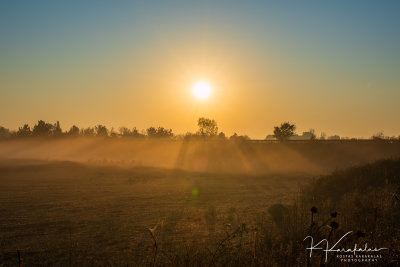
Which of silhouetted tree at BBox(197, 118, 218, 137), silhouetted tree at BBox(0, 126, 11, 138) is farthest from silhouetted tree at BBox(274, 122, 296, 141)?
silhouetted tree at BBox(0, 126, 11, 138)

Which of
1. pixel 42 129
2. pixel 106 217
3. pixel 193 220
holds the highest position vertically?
pixel 42 129

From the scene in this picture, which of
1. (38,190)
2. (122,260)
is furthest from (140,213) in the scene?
(38,190)

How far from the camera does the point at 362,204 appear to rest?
12.0 m

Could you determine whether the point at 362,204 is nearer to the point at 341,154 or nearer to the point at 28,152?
the point at 341,154

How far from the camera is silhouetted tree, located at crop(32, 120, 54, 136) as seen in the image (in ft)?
309

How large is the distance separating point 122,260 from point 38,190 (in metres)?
18.0

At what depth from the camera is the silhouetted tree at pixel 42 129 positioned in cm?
9412

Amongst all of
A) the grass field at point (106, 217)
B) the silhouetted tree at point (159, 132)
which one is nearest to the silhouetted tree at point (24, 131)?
the silhouetted tree at point (159, 132)

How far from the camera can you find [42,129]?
95688 mm

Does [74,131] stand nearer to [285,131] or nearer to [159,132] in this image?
[159,132]

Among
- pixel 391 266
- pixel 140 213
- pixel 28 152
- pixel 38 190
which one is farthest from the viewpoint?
pixel 28 152

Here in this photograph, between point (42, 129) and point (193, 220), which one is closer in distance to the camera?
point (193, 220)

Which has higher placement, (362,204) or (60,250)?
(362,204)

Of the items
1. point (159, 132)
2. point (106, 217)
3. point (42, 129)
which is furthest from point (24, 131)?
point (106, 217)
